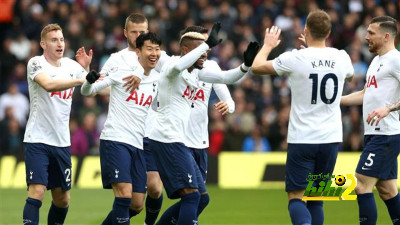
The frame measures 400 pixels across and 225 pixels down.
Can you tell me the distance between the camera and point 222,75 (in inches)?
425

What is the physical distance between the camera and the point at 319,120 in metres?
10.3

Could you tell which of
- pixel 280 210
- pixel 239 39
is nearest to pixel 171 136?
pixel 280 210

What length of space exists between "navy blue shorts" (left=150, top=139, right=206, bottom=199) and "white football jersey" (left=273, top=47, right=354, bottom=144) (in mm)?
1226

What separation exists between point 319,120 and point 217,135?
1210 centimetres

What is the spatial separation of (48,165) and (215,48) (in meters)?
12.5

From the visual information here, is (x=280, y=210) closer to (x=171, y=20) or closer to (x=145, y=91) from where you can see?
(x=145, y=91)

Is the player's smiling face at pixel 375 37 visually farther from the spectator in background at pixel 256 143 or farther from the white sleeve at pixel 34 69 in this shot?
the spectator in background at pixel 256 143

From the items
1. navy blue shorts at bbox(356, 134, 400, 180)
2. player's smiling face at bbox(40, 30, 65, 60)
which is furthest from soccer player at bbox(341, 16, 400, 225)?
player's smiling face at bbox(40, 30, 65, 60)

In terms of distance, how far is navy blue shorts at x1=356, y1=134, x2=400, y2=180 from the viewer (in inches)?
458

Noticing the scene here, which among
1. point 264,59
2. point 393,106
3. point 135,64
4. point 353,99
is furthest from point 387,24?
point 135,64

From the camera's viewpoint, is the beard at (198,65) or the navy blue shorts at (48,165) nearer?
the beard at (198,65)

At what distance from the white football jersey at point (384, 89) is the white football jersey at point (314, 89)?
141 cm

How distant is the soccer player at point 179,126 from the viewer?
35.3 feet

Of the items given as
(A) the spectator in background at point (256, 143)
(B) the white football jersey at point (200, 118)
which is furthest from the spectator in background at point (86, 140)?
(B) the white football jersey at point (200, 118)
